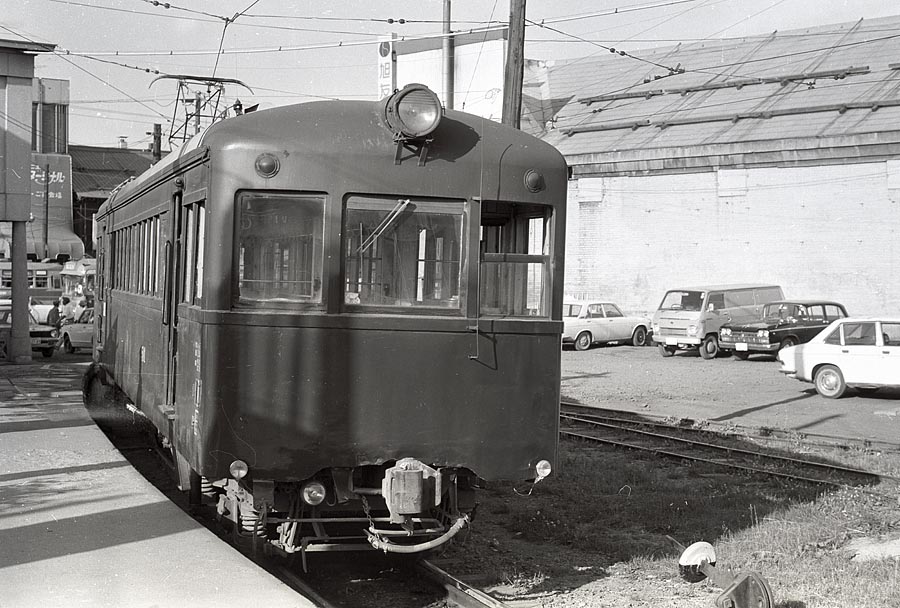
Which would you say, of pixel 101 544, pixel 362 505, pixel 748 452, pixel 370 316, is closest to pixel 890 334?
pixel 748 452

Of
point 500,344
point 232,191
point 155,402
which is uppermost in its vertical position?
point 232,191

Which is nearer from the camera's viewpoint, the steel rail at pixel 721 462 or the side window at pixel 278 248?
the side window at pixel 278 248

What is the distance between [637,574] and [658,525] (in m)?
1.51

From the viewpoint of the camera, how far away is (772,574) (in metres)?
7.19

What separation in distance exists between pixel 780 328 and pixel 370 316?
21220 millimetres

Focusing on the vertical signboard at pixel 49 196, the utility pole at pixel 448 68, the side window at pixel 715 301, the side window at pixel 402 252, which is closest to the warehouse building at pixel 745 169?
the side window at pixel 715 301

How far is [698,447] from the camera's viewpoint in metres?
13.0

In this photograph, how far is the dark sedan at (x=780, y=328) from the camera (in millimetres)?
25672

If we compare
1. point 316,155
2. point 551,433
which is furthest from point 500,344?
point 316,155

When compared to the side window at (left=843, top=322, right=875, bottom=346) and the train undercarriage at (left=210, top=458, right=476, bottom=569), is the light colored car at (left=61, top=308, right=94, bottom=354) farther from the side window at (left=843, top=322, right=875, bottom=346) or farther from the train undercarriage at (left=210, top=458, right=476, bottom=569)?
the train undercarriage at (left=210, top=458, right=476, bottom=569)

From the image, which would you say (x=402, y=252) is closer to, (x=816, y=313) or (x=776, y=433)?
(x=776, y=433)

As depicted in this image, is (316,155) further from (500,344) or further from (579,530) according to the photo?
(579,530)

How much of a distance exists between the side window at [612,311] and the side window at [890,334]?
12963 mm

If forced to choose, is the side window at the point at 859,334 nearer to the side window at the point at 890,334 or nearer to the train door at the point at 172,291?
the side window at the point at 890,334
